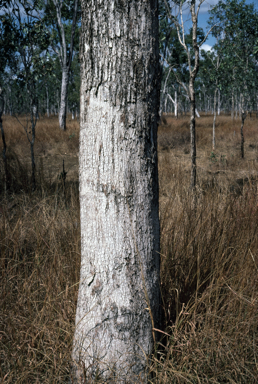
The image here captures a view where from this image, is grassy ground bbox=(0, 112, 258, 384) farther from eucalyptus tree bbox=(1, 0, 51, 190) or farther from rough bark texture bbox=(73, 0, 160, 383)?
eucalyptus tree bbox=(1, 0, 51, 190)

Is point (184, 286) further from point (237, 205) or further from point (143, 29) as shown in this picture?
point (143, 29)

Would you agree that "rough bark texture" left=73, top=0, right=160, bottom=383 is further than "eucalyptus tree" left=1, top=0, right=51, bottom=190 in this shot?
No

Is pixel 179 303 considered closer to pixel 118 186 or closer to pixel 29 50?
pixel 118 186

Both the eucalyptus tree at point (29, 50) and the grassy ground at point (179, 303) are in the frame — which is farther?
the eucalyptus tree at point (29, 50)

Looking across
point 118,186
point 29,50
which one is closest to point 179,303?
point 118,186

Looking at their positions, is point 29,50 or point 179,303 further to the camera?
point 29,50

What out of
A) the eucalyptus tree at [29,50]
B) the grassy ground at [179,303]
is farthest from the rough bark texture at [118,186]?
the eucalyptus tree at [29,50]

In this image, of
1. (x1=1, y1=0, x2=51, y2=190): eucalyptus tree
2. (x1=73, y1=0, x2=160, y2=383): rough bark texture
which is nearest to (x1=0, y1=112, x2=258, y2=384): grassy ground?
(x1=73, y1=0, x2=160, y2=383): rough bark texture

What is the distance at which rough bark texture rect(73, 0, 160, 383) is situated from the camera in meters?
1.20

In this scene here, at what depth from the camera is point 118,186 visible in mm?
1229

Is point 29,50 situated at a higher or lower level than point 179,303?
higher

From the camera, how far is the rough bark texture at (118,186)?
1203 millimetres

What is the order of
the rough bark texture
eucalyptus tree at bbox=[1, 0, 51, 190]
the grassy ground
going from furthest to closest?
eucalyptus tree at bbox=[1, 0, 51, 190] < the grassy ground < the rough bark texture

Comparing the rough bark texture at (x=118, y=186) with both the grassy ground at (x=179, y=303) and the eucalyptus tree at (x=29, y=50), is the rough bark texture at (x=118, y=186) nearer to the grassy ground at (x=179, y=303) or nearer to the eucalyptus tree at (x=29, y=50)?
the grassy ground at (x=179, y=303)
